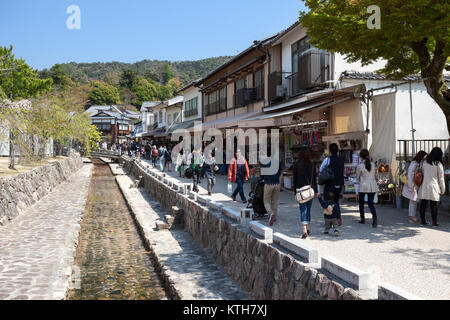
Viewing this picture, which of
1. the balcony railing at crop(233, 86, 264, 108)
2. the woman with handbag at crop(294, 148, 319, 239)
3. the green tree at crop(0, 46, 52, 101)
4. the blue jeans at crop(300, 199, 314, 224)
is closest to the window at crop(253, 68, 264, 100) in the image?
the balcony railing at crop(233, 86, 264, 108)

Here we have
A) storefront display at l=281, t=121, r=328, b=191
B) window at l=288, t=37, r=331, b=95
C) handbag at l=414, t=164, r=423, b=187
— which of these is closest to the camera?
handbag at l=414, t=164, r=423, b=187

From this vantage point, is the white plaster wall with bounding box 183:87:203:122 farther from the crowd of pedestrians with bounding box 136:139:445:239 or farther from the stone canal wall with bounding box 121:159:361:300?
the crowd of pedestrians with bounding box 136:139:445:239

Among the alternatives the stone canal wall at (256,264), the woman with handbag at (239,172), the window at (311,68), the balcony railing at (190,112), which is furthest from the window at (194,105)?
the stone canal wall at (256,264)

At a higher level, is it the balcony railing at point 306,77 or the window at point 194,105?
the window at point 194,105

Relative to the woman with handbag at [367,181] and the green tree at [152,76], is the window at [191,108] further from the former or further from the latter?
the green tree at [152,76]

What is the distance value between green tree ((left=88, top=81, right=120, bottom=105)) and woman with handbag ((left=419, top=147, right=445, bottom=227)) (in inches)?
3594

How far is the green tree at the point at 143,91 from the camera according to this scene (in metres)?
98.5

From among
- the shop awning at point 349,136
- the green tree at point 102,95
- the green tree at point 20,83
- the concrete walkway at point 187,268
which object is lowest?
the concrete walkway at point 187,268

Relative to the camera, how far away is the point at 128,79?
102438mm

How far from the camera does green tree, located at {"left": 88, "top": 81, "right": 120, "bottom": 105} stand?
92188 mm

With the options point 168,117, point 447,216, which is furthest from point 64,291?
point 168,117

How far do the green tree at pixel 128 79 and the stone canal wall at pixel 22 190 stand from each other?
83.9 metres

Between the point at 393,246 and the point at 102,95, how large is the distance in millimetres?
92905
